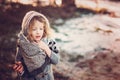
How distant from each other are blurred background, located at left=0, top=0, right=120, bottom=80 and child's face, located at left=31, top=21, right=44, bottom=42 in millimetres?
149

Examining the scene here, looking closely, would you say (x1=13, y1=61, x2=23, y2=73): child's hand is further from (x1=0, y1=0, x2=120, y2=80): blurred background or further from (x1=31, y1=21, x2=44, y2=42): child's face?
(x1=31, y1=21, x2=44, y2=42): child's face

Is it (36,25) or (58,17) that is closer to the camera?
(36,25)

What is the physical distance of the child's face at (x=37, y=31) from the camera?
178 cm

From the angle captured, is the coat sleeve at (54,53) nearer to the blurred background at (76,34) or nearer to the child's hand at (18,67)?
the blurred background at (76,34)

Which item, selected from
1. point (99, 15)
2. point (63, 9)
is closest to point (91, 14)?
point (99, 15)

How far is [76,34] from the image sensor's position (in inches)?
76.8

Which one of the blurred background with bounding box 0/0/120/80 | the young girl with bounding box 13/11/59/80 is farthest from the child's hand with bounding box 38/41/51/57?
the blurred background with bounding box 0/0/120/80

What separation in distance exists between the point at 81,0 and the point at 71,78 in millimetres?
555

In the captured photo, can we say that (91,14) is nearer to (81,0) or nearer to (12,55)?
(81,0)

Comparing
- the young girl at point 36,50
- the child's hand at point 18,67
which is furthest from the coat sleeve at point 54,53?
the child's hand at point 18,67

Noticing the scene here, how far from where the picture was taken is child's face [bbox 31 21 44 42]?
→ 1.78 m

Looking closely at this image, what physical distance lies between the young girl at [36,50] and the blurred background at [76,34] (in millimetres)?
89

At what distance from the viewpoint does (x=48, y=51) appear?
1.78m

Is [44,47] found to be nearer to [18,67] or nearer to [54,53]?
[54,53]
